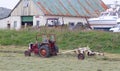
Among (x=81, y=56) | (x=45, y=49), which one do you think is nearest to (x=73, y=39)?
(x=45, y=49)

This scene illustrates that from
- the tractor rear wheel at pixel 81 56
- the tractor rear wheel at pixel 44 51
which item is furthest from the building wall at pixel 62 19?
the tractor rear wheel at pixel 81 56

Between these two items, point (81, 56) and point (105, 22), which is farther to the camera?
point (105, 22)

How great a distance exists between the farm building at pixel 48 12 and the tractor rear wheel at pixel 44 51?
79.4ft

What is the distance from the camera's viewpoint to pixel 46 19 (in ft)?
159

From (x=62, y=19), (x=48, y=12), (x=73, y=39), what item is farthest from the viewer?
(x=62, y=19)

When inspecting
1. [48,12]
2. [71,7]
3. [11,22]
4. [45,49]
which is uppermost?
[71,7]

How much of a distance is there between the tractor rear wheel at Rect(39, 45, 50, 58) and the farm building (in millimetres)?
24194

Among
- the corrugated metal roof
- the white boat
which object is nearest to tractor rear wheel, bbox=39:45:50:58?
the white boat

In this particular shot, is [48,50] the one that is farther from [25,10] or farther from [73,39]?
[25,10]

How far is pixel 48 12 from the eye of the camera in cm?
5000

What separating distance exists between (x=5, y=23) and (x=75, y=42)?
2721cm

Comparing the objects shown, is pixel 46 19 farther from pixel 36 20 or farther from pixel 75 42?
pixel 75 42

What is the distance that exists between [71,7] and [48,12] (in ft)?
15.6

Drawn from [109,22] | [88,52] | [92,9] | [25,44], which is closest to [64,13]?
[92,9]
